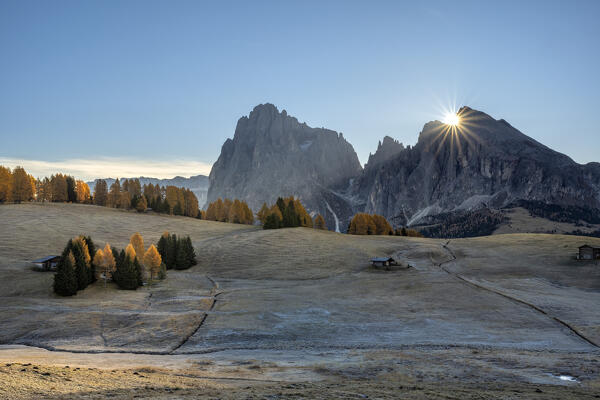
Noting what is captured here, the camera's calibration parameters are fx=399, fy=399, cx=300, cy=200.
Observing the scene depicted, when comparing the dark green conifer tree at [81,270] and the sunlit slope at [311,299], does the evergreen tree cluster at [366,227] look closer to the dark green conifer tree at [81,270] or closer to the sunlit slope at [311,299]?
the sunlit slope at [311,299]

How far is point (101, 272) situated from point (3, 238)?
37419 millimetres

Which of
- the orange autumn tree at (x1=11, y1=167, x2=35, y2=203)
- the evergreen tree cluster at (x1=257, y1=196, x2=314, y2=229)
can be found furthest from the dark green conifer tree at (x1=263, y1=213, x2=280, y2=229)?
the orange autumn tree at (x1=11, y1=167, x2=35, y2=203)

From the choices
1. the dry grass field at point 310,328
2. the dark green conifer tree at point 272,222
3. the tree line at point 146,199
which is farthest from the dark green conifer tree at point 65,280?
the tree line at point 146,199

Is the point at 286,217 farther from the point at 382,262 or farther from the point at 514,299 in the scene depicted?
the point at 514,299

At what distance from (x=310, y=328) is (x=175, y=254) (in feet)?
154

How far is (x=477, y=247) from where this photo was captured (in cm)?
9356

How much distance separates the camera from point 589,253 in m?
72.0

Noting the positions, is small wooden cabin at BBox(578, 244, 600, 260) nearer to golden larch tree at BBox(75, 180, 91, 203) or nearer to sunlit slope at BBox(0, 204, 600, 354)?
sunlit slope at BBox(0, 204, 600, 354)

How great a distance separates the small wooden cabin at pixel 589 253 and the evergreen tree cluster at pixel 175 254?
71486 millimetres

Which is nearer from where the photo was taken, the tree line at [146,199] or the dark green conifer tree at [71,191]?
the tree line at [146,199]

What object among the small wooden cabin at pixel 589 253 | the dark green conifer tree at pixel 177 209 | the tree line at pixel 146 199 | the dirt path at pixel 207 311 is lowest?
the dirt path at pixel 207 311

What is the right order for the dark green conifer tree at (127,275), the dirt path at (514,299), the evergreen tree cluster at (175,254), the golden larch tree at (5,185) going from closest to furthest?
the dirt path at (514,299), the dark green conifer tree at (127,275), the evergreen tree cluster at (175,254), the golden larch tree at (5,185)

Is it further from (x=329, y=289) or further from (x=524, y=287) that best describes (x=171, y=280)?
(x=524, y=287)

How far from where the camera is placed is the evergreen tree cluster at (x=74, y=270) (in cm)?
4841
